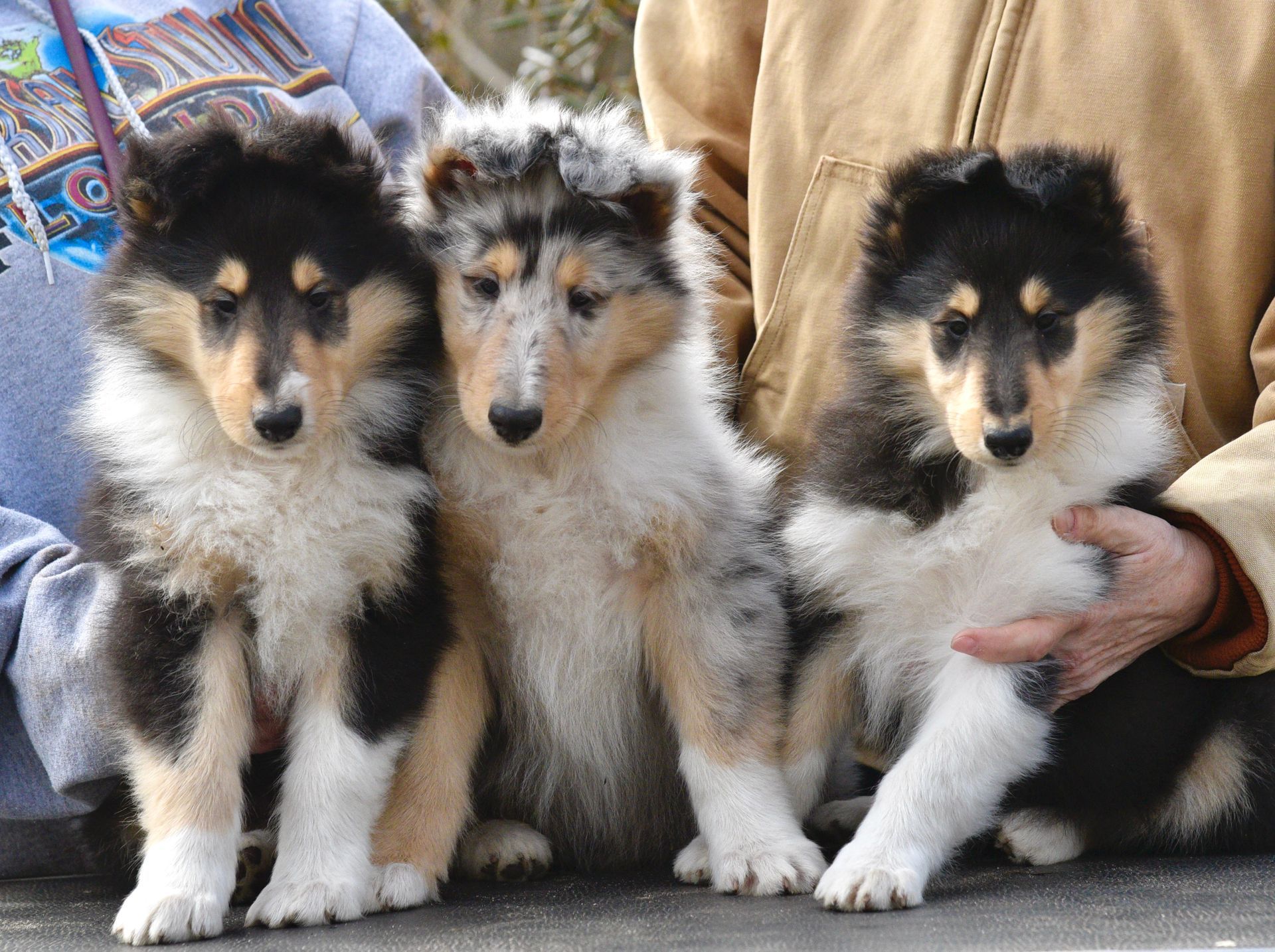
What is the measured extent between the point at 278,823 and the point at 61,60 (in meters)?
2.15

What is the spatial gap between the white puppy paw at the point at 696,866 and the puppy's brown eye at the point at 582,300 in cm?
117

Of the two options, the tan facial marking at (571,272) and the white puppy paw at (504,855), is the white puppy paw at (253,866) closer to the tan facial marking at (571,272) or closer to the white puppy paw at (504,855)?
the white puppy paw at (504,855)

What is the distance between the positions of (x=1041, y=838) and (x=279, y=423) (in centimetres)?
187

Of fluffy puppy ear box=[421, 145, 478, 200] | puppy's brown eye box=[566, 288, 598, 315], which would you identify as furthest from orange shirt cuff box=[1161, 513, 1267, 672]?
fluffy puppy ear box=[421, 145, 478, 200]

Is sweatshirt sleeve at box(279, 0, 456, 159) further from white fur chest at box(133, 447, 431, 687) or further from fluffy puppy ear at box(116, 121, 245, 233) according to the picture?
white fur chest at box(133, 447, 431, 687)

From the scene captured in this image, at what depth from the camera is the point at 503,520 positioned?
9.21 feet

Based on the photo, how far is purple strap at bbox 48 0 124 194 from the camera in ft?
10.9

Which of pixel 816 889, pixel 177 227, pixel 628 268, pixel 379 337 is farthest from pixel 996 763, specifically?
pixel 177 227

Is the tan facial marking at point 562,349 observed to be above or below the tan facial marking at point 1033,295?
below

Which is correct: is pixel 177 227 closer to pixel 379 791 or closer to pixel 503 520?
pixel 503 520

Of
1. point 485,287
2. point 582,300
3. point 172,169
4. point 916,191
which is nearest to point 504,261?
point 485,287

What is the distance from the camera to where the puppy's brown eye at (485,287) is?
2779 mm

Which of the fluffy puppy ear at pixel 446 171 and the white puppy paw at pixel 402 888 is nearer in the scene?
the white puppy paw at pixel 402 888

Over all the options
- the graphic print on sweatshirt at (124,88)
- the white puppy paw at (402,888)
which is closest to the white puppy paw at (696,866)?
the white puppy paw at (402,888)
